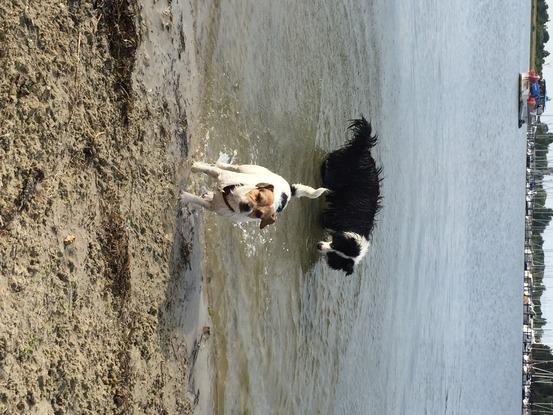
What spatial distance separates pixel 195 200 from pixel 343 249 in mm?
3603

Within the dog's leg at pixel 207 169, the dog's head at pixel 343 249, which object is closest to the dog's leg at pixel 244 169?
the dog's leg at pixel 207 169

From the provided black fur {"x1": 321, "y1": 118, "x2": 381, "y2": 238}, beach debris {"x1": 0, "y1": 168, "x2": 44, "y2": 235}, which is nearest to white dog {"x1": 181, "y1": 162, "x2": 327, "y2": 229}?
beach debris {"x1": 0, "y1": 168, "x2": 44, "y2": 235}

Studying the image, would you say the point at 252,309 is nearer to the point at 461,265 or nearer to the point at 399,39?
the point at 399,39

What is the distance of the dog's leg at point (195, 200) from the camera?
545 centimetres

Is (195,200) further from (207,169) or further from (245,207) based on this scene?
(245,207)

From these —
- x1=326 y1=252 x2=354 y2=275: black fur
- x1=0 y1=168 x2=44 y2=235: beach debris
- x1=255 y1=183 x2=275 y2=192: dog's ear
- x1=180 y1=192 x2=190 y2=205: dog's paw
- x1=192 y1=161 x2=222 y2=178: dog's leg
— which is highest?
x1=192 y1=161 x2=222 y2=178: dog's leg

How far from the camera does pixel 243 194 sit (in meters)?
5.05

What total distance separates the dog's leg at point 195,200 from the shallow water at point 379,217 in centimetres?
52

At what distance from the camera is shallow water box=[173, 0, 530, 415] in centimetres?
661

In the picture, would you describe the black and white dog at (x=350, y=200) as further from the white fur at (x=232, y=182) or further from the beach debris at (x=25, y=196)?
the beach debris at (x=25, y=196)

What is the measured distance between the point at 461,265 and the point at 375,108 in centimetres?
855

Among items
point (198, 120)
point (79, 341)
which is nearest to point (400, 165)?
point (198, 120)

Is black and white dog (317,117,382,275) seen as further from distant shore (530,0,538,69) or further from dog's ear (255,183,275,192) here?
distant shore (530,0,538,69)

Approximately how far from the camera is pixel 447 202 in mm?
16594
